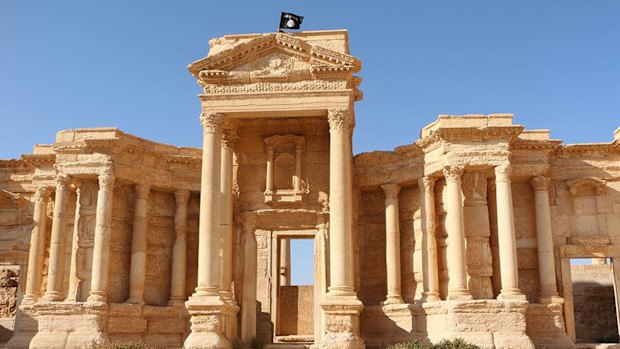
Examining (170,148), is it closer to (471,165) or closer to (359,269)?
(359,269)

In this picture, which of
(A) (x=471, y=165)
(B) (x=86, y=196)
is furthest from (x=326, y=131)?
(B) (x=86, y=196)

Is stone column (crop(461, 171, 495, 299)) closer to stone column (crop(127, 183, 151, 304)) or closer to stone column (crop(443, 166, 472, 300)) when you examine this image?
stone column (crop(443, 166, 472, 300))

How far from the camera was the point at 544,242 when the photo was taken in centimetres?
2256

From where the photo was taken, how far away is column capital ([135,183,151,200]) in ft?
78.0

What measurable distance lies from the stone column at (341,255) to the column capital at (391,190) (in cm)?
289

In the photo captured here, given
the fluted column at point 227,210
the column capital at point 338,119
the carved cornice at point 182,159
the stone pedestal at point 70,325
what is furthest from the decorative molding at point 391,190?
the stone pedestal at point 70,325

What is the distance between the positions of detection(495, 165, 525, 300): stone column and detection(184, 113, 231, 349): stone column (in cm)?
869

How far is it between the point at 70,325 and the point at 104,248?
105 inches

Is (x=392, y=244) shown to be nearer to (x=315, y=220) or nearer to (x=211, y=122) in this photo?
(x=315, y=220)

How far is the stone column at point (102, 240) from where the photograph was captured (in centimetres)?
2200

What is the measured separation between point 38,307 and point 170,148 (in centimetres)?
713

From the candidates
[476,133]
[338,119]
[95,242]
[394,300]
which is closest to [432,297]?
[394,300]

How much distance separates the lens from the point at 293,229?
2366 cm

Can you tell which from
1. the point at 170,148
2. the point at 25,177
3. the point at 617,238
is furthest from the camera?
the point at 25,177
